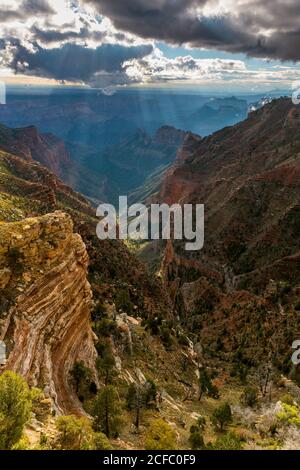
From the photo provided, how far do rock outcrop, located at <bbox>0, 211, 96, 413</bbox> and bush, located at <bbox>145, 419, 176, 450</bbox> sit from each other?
279 inches

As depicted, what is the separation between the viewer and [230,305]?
346ft

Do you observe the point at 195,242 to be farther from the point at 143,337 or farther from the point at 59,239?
the point at 59,239

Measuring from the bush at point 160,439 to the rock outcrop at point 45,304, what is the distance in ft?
23.3

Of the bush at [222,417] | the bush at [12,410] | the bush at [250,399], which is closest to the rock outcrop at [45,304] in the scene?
the bush at [12,410]

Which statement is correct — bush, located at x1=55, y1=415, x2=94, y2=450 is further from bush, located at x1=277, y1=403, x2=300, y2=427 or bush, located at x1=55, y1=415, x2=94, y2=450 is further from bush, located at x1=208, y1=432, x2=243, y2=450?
bush, located at x1=277, y1=403, x2=300, y2=427

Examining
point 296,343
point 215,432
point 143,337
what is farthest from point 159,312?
point 215,432

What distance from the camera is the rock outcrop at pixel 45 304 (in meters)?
31.8

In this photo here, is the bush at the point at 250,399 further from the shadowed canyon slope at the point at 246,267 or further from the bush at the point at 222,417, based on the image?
the shadowed canyon slope at the point at 246,267

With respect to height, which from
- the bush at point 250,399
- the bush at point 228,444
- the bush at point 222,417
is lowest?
Result: the bush at point 250,399

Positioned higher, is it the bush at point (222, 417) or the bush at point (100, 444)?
the bush at point (100, 444)

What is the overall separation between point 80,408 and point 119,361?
16948mm

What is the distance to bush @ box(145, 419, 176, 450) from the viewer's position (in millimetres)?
25969

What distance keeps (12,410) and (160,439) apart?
10092 mm

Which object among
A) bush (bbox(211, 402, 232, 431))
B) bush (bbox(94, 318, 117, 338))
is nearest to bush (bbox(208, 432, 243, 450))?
bush (bbox(211, 402, 232, 431))
